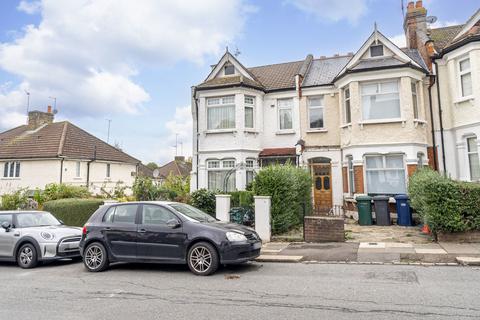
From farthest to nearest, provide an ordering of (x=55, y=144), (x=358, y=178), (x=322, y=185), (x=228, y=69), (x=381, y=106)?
(x=55, y=144) → (x=228, y=69) → (x=322, y=185) → (x=381, y=106) → (x=358, y=178)

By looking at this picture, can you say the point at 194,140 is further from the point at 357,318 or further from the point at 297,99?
the point at 357,318

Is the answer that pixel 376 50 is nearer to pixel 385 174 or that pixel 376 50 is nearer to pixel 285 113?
pixel 285 113

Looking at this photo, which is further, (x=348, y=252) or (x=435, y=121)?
(x=435, y=121)

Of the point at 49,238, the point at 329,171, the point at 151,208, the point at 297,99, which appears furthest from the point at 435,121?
the point at 49,238

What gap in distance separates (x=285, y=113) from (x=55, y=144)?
1815 centimetres

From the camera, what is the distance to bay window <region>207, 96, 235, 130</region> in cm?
1880

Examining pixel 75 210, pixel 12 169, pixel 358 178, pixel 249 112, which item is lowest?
pixel 75 210

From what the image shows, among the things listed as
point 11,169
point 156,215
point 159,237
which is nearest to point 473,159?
point 156,215

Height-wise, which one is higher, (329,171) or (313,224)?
(329,171)

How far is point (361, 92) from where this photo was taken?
1684 centimetres

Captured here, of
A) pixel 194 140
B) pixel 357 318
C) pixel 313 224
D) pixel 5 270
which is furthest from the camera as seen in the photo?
pixel 194 140

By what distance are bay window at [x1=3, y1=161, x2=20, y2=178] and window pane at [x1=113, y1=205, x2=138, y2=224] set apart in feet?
74.8

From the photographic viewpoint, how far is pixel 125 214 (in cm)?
866

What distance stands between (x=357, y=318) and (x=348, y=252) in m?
4.88
